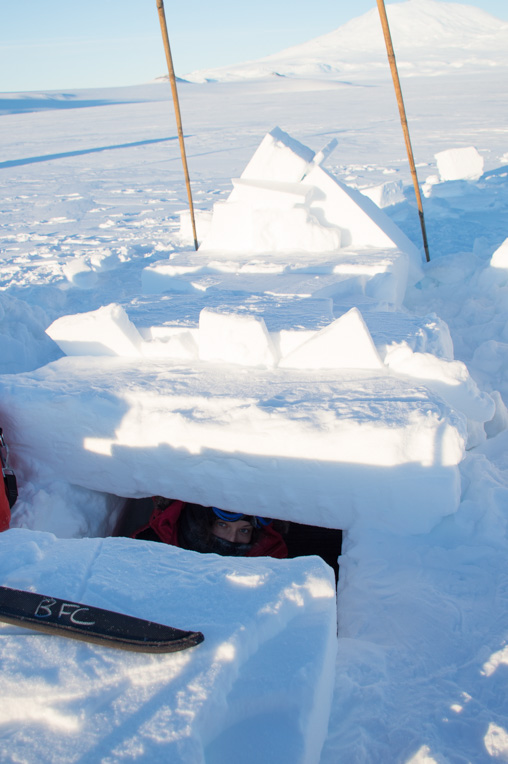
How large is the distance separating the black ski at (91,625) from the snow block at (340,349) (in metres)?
1.50

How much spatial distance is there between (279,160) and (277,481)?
3.62 metres

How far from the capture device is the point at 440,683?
1.37 m

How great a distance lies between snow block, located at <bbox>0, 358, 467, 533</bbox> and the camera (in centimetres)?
191

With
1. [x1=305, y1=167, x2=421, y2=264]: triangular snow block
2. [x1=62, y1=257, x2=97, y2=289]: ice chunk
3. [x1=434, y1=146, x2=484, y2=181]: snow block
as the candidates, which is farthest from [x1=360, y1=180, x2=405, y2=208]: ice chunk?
[x1=62, y1=257, x2=97, y2=289]: ice chunk

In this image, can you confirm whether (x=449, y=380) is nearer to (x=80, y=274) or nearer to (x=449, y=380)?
(x=449, y=380)

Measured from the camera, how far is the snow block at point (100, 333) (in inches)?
105

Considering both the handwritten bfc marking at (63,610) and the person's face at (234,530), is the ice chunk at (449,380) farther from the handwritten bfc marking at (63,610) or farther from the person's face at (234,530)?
the handwritten bfc marking at (63,610)

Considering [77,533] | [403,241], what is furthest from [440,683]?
[403,241]

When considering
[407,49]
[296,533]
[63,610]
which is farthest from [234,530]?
[407,49]

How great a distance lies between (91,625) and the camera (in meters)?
1.12

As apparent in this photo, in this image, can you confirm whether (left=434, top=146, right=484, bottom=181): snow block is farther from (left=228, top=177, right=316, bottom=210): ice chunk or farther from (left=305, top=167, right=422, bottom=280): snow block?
(left=228, top=177, right=316, bottom=210): ice chunk

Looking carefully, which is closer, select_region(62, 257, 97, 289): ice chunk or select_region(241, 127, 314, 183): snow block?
select_region(241, 127, 314, 183): snow block

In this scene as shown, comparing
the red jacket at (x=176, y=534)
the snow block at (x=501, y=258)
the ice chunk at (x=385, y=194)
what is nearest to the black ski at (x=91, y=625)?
the red jacket at (x=176, y=534)

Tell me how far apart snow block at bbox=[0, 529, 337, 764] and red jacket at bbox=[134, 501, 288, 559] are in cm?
133
